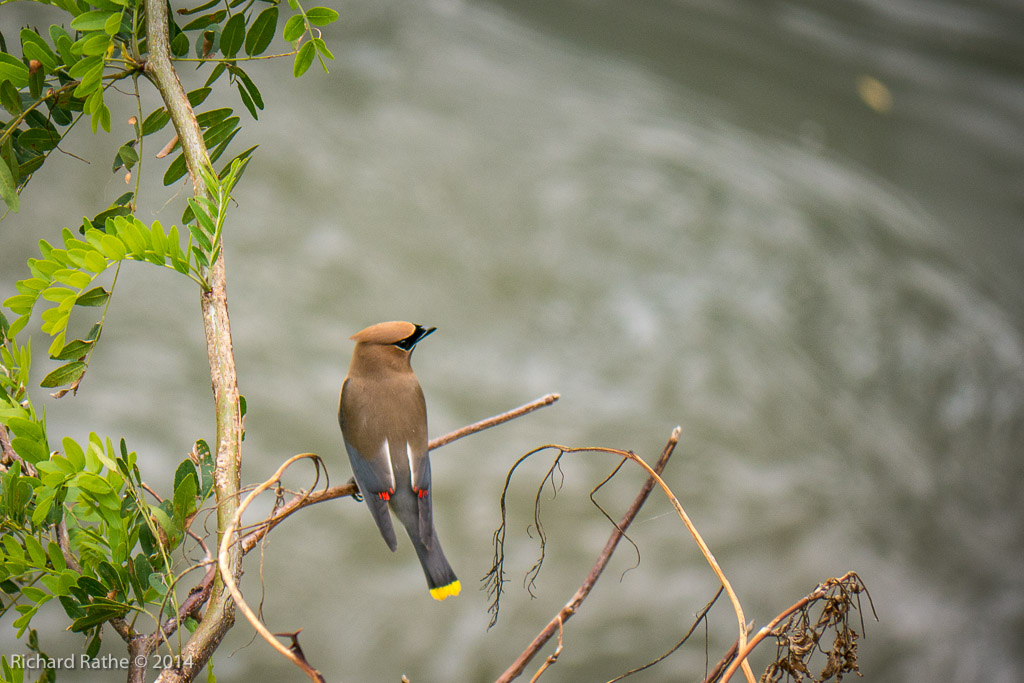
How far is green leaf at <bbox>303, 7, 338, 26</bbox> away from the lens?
28.8 inches

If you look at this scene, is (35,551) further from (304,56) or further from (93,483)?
(304,56)

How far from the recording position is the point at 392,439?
874 mm

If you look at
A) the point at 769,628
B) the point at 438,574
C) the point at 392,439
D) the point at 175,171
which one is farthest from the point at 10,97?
the point at 769,628

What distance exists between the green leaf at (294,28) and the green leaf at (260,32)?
1.3 inches

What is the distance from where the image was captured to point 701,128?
3.97 meters

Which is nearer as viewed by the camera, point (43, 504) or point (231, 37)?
point (43, 504)

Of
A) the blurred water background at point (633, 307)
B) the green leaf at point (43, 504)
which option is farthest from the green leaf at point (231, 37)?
the blurred water background at point (633, 307)

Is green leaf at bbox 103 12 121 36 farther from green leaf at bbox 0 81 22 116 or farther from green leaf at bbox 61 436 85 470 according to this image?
green leaf at bbox 61 436 85 470

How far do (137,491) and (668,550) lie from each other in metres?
2.54

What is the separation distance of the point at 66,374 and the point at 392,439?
1.09 feet

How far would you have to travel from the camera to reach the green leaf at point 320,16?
28.8 inches

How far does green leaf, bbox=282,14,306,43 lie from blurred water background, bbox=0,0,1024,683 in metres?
1.86

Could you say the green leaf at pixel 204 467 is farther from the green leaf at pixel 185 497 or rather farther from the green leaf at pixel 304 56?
the green leaf at pixel 304 56

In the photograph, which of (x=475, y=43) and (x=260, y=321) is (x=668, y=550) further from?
(x=475, y=43)
